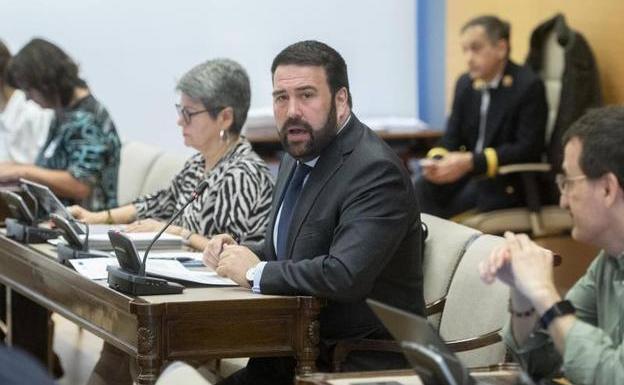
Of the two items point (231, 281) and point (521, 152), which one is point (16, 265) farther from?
point (521, 152)

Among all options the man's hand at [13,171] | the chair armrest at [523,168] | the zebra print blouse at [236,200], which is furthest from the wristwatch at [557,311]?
the chair armrest at [523,168]

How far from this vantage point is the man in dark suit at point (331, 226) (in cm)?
330

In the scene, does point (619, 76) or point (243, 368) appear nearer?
point (243, 368)

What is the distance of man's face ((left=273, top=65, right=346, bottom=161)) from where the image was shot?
3.55 m

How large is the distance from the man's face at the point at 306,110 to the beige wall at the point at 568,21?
124 inches

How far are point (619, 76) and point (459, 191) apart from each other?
94cm

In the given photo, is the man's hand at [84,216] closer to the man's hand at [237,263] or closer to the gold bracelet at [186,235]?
the gold bracelet at [186,235]

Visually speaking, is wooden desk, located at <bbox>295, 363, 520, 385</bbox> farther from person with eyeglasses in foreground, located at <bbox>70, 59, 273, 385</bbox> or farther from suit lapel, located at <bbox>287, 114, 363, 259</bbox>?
person with eyeglasses in foreground, located at <bbox>70, 59, 273, 385</bbox>

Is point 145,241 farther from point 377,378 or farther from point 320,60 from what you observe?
point 377,378

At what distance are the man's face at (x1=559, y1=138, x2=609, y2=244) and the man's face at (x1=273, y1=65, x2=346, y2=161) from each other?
3.13 ft

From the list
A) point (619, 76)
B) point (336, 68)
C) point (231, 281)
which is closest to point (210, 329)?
point (231, 281)

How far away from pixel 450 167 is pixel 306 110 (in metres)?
2.84

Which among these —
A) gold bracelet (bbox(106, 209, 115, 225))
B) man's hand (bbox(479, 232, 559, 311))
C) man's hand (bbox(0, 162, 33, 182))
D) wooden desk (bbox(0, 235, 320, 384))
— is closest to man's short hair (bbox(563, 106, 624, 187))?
man's hand (bbox(479, 232, 559, 311))

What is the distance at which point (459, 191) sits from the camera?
652cm
